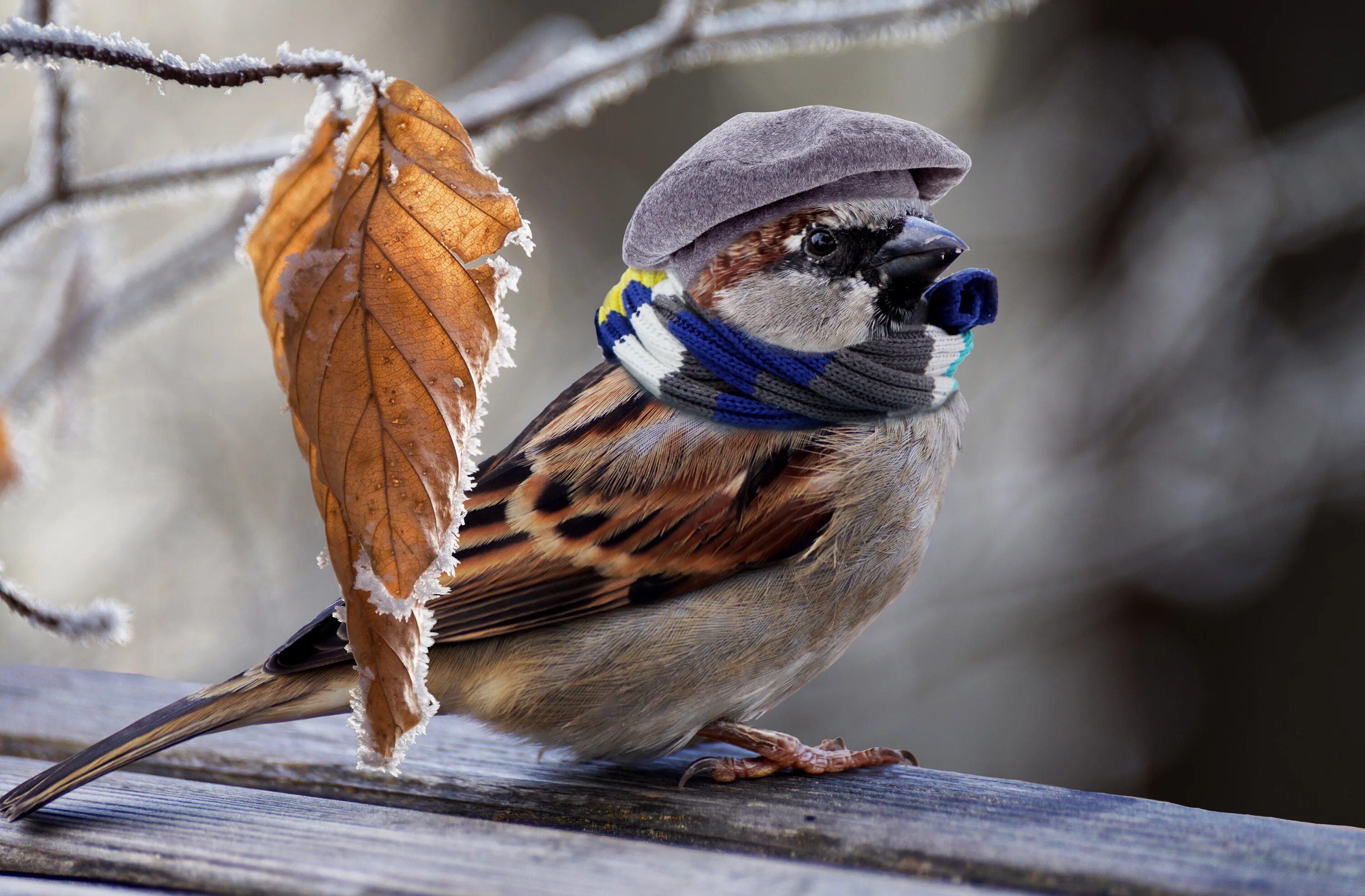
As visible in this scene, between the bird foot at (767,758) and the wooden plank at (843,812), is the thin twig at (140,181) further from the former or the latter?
the bird foot at (767,758)

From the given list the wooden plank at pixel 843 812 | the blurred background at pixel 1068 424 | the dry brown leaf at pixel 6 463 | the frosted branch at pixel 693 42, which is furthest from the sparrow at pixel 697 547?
the blurred background at pixel 1068 424

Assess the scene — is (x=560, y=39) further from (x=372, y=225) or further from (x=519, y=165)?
(x=519, y=165)

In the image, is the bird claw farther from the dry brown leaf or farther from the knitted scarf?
the dry brown leaf

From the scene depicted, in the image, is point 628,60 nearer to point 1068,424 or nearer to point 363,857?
point 363,857

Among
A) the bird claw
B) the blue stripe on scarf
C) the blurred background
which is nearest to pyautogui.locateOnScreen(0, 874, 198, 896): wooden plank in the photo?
the bird claw

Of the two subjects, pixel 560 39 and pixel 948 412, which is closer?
pixel 948 412

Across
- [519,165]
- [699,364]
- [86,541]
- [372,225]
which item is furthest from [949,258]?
[519,165]
